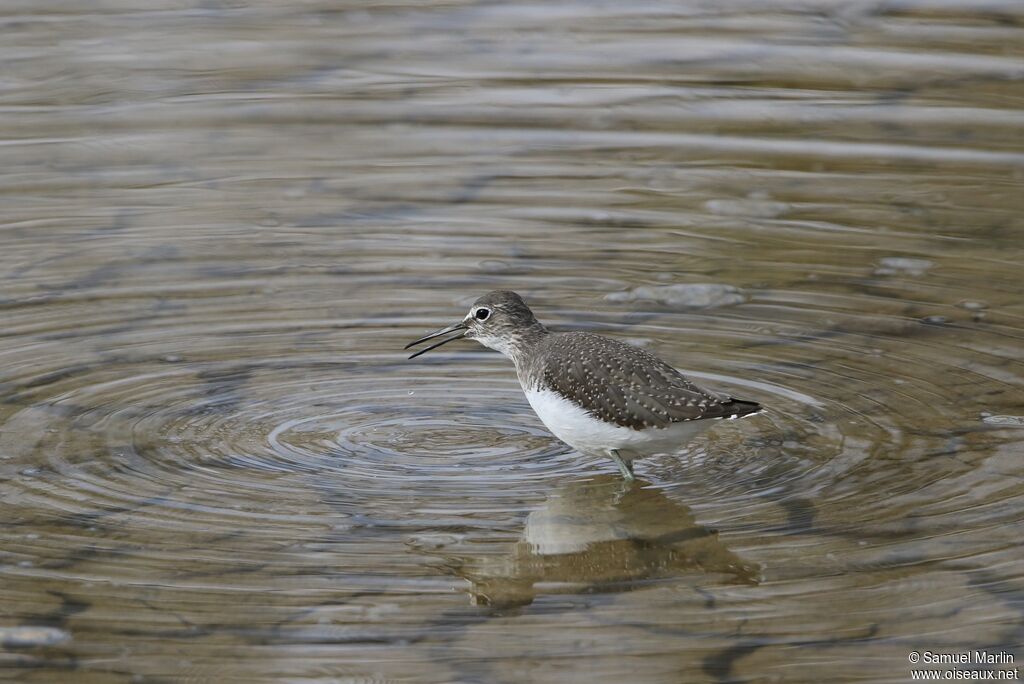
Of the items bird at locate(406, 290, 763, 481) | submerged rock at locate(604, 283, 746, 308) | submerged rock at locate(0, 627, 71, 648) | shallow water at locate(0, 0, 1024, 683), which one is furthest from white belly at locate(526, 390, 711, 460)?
submerged rock at locate(0, 627, 71, 648)

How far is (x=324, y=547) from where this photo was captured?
20.4 feet

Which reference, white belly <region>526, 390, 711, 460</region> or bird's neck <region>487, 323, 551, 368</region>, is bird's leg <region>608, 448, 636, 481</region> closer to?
white belly <region>526, 390, 711, 460</region>

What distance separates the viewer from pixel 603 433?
6988mm

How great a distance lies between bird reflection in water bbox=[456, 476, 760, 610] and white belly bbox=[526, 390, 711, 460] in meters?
0.22

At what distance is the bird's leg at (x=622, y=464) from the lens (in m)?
7.12

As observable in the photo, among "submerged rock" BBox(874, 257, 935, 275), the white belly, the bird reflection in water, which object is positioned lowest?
the bird reflection in water

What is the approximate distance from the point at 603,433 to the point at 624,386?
10.5 inches

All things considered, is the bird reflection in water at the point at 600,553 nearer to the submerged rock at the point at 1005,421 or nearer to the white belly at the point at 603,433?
the white belly at the point at 603,433

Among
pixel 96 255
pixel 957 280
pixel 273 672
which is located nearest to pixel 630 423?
pixel 273 672

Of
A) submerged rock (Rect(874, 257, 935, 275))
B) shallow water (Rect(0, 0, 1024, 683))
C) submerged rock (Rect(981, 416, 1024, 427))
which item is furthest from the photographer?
submerged rock (Rect(874, 257, 935, 275))

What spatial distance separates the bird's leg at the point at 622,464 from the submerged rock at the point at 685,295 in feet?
7.71

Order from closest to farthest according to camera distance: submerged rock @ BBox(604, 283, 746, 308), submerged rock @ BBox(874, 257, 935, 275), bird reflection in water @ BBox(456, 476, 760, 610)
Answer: bird reflection in water @ BBox(456, 476, 760, 610), submerged rock @ BBox(604, 283, 746, 308), submerged rock @ BBox(874, 257, 935, 275)

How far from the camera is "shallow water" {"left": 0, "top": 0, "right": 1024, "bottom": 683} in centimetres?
575

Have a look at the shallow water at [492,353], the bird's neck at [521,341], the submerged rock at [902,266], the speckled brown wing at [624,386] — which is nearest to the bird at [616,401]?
the speckled brown wing at [624,386]
